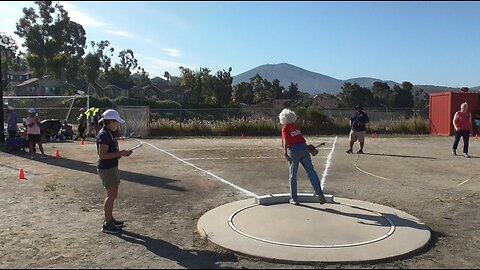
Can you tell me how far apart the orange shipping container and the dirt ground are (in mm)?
11817

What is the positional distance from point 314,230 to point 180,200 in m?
3.20

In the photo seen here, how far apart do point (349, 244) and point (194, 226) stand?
2316 mm

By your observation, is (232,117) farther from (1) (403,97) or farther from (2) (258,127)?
(1) (403,97)

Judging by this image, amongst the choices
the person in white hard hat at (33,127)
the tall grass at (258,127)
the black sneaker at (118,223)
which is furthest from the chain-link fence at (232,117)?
the black sneaker at (118,223)

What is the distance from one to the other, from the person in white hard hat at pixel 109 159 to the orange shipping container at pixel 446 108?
82.3ft

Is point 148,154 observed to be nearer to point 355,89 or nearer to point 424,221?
point 424,221

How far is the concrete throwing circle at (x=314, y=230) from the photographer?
541 centimetres

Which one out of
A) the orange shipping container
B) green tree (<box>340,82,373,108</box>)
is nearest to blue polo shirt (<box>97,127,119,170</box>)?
the orange shipping container

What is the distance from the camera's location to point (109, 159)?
253 inches

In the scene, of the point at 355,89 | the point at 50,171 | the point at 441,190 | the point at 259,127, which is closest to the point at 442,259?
the point at 441,190

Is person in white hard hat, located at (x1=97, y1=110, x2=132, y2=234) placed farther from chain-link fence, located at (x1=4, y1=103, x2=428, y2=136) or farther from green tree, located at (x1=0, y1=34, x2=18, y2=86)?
green tree, located at (x1=0, y1=34, x2=18, y2=86)

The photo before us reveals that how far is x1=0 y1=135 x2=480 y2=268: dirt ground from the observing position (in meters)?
5.48

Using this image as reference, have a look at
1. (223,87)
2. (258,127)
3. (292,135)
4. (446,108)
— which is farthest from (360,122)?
(223,87)

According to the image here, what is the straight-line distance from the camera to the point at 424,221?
23.3 ft
